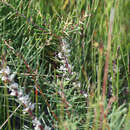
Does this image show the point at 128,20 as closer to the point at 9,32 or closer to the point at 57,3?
the point at 57,3

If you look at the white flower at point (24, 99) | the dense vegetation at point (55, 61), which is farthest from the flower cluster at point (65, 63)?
the white flower at point (24, 99)

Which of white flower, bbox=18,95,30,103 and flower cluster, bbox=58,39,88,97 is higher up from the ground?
flower cluster, bbox=58,39,88,97

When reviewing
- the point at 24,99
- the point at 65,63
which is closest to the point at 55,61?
the point at 65,63

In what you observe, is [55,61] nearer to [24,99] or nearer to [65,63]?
[65,63]

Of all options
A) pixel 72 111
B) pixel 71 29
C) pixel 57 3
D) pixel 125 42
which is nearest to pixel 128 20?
pixel 125 42

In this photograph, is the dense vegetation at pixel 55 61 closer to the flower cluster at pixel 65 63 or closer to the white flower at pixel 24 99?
the flower cluster at pixel 65 63

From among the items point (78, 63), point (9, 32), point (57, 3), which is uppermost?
point (57, 3)

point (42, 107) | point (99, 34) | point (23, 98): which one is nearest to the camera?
point (23, 98)

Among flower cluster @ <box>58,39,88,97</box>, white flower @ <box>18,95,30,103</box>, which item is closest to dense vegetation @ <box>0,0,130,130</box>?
flower cluster @ <box>58,39,88,97</box>

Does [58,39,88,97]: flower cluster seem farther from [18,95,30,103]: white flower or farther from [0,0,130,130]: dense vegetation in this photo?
[18,95,30,103]: white flower

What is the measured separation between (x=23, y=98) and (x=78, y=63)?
0.29m

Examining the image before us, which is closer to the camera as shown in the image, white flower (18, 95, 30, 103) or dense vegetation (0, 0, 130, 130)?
white flower (18, 95, 30, 103)

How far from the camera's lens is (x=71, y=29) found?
2.58 feet

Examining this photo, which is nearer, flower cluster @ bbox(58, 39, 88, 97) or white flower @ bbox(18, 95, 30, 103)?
white flower @ bbox(18, 95, 30, 103)
